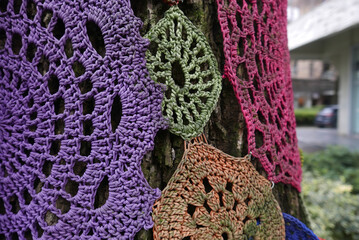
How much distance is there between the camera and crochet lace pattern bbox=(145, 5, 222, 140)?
0.59 metres

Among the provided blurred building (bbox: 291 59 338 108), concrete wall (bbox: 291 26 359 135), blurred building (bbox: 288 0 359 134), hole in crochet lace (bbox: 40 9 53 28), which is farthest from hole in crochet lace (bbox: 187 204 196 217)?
blurred building (bbox: 291 59 338 108)

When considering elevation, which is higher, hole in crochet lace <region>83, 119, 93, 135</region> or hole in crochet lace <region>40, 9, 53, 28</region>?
hole in crochet lace <region>40, 9, 53, 28</region>

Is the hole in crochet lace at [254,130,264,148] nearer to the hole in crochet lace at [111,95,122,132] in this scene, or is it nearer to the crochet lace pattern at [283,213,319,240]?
the crochet lace pattern at [283,213,319,240]

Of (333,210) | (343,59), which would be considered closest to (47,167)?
(333,210)

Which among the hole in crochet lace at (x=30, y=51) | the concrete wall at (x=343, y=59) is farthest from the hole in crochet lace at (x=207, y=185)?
the concrete wall at (x=343, y=59)

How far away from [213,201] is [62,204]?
30cm

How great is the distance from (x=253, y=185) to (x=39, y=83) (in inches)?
19.6

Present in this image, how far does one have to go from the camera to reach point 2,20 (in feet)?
1.84

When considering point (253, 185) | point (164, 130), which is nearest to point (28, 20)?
point (164, 130)

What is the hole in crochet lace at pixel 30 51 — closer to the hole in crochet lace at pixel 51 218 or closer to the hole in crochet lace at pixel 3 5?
the hole in crochet lace at pixel 3 5

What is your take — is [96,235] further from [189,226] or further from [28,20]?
[28,20]

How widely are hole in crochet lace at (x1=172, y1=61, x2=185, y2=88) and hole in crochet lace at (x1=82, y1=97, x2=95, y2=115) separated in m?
0.17

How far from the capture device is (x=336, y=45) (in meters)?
7.67

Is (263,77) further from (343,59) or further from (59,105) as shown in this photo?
(343,59)
